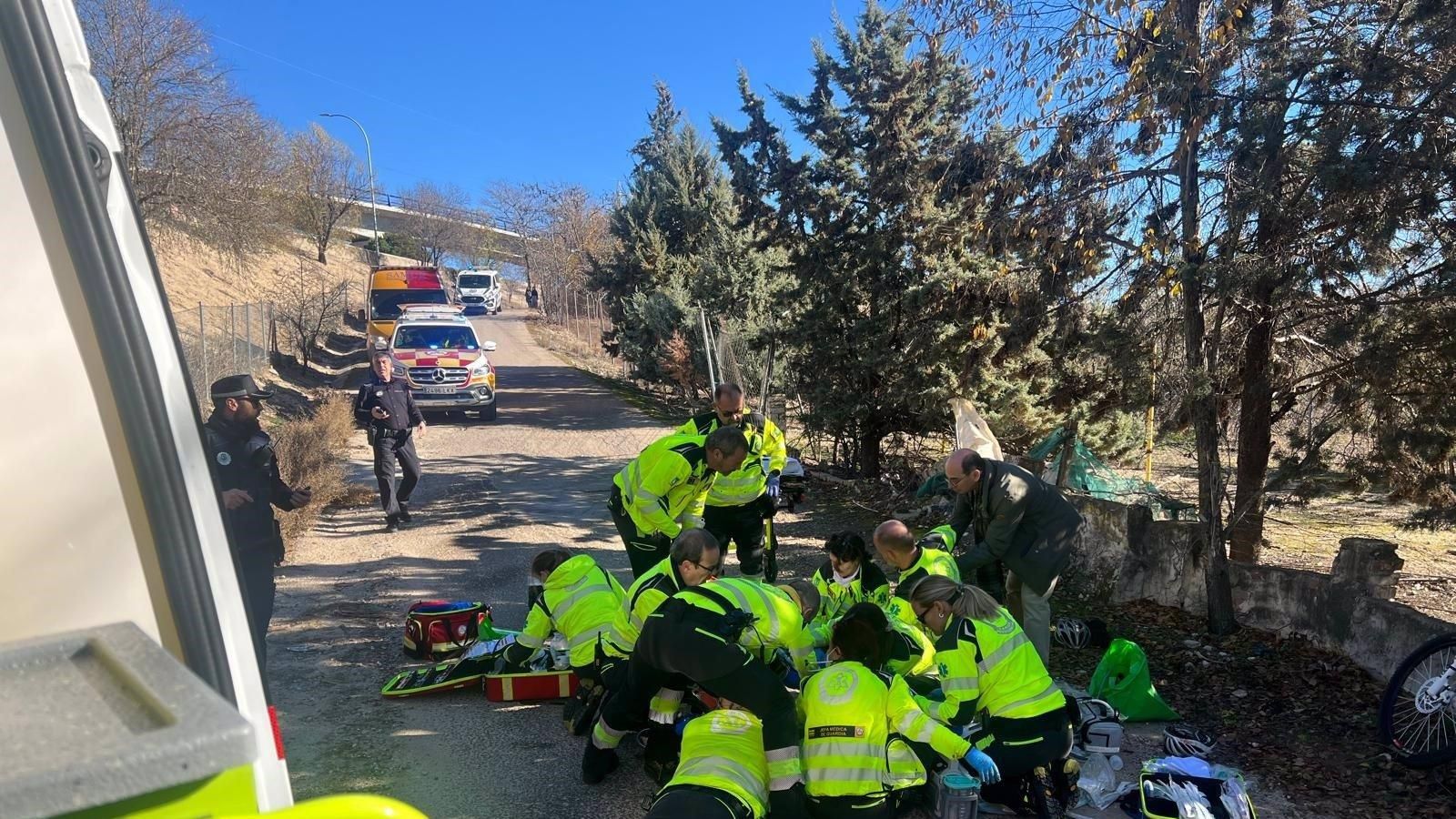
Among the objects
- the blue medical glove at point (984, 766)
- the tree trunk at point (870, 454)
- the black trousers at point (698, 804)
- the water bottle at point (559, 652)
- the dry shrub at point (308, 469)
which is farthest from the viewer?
the tree trunk at point (870, 454)

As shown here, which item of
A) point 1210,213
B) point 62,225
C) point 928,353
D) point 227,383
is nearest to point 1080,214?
point 1210,213

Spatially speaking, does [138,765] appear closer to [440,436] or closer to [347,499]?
[347,499]

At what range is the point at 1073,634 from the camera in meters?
6.60

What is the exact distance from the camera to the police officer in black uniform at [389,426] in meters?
9.15

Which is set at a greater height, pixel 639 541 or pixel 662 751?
pixel 639 541

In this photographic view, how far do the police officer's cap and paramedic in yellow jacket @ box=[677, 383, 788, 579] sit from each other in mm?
2658

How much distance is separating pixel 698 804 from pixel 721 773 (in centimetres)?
18

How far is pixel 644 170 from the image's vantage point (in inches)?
1018

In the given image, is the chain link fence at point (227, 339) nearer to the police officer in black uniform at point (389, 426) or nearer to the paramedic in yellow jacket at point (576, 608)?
the police officer in black uniform at point (389, 426)

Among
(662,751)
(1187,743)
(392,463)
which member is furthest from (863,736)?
(392,463)

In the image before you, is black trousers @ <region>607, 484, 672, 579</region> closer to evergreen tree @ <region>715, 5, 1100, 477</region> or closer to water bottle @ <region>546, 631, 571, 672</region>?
water bottle @ <region>546, 631, 571, 672</region>

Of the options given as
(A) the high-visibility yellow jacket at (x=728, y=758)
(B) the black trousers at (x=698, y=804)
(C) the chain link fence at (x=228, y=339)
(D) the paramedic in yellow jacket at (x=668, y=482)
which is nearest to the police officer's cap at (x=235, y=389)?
A: (D) the paramedic in yellow jacket at (x=668, y=482)

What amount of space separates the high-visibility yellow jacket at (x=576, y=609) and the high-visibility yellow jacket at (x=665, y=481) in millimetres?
709

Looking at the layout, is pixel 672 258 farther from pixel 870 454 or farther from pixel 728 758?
pixel 728 758
